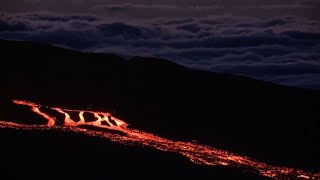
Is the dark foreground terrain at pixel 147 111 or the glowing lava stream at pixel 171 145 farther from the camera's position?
the glowing lava stream at pixel 171 145

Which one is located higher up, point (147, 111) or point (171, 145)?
point (147, 111)

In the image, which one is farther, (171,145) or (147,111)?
(147,111)

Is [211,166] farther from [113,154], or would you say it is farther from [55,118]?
[55,118]

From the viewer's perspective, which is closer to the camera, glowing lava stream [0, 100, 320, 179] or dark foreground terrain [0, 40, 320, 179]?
dark foreground terrain [0, 40, 320, 179]

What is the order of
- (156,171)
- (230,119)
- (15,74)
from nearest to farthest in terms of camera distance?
(156,171), (230,119), (15,74)

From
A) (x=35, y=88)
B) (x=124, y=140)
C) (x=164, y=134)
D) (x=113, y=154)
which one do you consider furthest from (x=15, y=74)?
(x=113, y=154)
